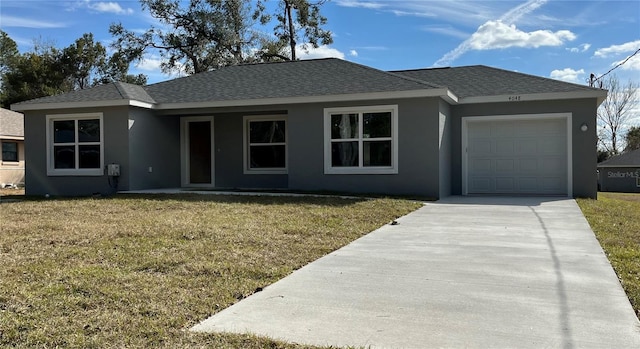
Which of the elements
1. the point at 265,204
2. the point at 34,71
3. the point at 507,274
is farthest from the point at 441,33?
the point at 34,71

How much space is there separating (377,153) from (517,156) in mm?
4217

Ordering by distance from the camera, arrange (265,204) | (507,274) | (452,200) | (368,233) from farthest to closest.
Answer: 1. (452,200)
2. (265,204)
3. (368,233)
4. (507,274)

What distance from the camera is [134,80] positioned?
125ft

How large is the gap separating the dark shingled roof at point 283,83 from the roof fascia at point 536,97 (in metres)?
2.13

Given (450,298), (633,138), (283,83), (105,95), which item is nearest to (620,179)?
(633,138)

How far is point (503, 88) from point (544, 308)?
37.2 ft

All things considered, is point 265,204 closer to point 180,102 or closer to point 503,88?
point 180,102

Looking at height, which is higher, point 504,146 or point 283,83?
point 283,83

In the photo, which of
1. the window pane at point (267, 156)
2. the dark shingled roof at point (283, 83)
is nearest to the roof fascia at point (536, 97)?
the dark shingled roof at point (283, 83)

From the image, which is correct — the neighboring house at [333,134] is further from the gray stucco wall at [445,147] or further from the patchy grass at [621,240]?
the patchy grass at [621,240]

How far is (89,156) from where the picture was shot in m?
14.4

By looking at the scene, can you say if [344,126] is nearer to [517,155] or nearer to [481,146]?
[481,146]

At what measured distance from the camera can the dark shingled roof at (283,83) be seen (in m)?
13.2

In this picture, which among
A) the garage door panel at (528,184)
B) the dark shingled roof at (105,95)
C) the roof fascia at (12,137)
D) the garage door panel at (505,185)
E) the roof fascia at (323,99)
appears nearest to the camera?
the roof fascia at (323,99)
